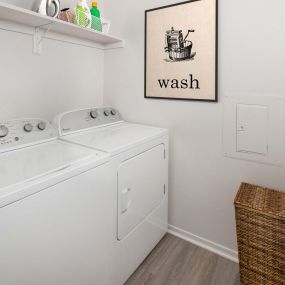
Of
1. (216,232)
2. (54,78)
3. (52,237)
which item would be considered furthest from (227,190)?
(54,78)

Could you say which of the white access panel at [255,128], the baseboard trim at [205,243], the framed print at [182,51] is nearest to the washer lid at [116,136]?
the framed print at [182,51]

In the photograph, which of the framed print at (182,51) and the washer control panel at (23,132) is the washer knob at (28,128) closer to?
the washer control panel at (23,132)

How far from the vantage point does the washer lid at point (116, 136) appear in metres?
1.59

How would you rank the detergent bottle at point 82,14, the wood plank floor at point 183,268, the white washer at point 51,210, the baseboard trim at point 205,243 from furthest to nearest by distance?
the baseboard trim at point 205,243 → the detergent bottle at point 82,14 → the wood plank floor at point 183,268 → the white washer at point 51,210

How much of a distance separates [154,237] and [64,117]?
127cm

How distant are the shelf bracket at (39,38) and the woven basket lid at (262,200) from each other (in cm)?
189

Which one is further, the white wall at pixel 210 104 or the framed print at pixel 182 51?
the framed print at pixel 182 51

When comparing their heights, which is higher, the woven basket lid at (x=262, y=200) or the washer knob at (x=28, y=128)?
the washer knob at (x=28, y=128)

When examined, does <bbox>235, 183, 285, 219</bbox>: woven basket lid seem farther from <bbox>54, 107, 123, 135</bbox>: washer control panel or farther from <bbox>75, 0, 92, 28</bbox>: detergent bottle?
<bbox>75, 0, 92, 28</bbox>: detergent bottle

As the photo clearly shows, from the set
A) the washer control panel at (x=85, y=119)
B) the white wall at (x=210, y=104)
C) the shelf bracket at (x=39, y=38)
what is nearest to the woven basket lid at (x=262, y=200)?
the white wall at (x=210, y=104)

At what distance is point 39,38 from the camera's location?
197 cm

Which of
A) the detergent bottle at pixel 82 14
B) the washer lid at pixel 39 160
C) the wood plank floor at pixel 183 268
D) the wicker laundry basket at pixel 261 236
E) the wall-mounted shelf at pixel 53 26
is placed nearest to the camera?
the washer lid at pixel 39 160

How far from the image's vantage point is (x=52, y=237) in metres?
1.15

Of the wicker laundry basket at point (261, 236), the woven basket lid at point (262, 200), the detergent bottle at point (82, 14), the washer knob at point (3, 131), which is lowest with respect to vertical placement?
the wicker laundry basket at point (261, 236)
